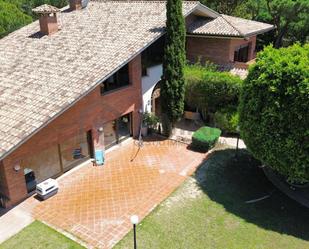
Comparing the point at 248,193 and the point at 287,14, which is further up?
the point at 287,14

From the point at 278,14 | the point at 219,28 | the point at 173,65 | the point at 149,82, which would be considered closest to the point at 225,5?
the point at 278,14

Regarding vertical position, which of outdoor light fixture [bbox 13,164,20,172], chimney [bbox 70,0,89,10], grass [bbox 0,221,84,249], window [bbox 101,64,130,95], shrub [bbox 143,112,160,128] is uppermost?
chimney [bbox 70,0,89,10]

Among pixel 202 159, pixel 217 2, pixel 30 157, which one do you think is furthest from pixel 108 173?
pixel 217 2

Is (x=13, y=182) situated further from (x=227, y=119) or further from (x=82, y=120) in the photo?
(x=227, y=119)

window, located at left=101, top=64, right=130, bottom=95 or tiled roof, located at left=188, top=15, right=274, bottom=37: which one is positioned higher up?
tiled roof, located at left=188, top=15, right=274, bottom=37

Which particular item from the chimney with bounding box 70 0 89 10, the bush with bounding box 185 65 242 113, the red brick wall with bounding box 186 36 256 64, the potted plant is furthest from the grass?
the chimney with bounding box 70 0 89 10

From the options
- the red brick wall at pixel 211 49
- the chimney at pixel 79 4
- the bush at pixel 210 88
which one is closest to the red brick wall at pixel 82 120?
the bush at pixel 210 88

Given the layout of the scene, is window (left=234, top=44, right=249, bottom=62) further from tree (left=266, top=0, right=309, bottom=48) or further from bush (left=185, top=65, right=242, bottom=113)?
tree (left=266, top=0, right=309, bottom=48)

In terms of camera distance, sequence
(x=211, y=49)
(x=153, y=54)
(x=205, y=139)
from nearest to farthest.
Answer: (x=205, y=139) < (x=153, y=54) < (x=211, y=49)

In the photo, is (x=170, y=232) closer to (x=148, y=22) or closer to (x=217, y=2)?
(x=148, y=22)
